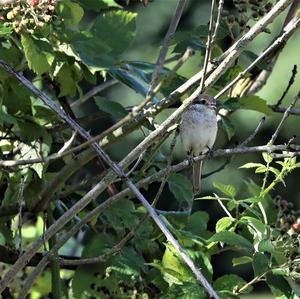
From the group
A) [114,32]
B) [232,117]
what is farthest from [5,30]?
[232,117]

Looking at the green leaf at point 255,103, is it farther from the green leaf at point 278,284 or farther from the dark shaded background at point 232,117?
the dark shaded background at point 232,117

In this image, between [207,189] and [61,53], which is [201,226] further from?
[207,189]

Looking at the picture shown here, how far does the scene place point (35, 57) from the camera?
2795 millimetres

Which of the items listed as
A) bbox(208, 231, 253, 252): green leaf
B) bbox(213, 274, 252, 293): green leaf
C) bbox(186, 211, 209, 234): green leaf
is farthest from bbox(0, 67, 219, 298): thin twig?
bbox(186, 211, 209, 234): green leaf

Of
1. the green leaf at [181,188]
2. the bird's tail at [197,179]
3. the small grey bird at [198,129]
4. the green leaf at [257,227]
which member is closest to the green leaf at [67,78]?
the green leaf at [181,188]

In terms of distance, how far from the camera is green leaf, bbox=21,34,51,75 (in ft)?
9.11

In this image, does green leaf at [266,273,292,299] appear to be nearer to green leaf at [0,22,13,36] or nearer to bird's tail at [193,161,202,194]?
bird's tail at [193,161,202,194]

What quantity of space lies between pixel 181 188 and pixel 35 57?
83 centimetres

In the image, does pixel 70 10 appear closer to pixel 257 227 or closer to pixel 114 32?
pixel 114 32

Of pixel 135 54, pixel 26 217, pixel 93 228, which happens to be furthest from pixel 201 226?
pixel 135 54

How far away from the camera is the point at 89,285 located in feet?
10.7

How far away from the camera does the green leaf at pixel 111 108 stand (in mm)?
3152

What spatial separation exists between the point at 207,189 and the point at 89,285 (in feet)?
26.0

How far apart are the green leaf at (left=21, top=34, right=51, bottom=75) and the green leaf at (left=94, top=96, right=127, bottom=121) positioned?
0.39 metres
